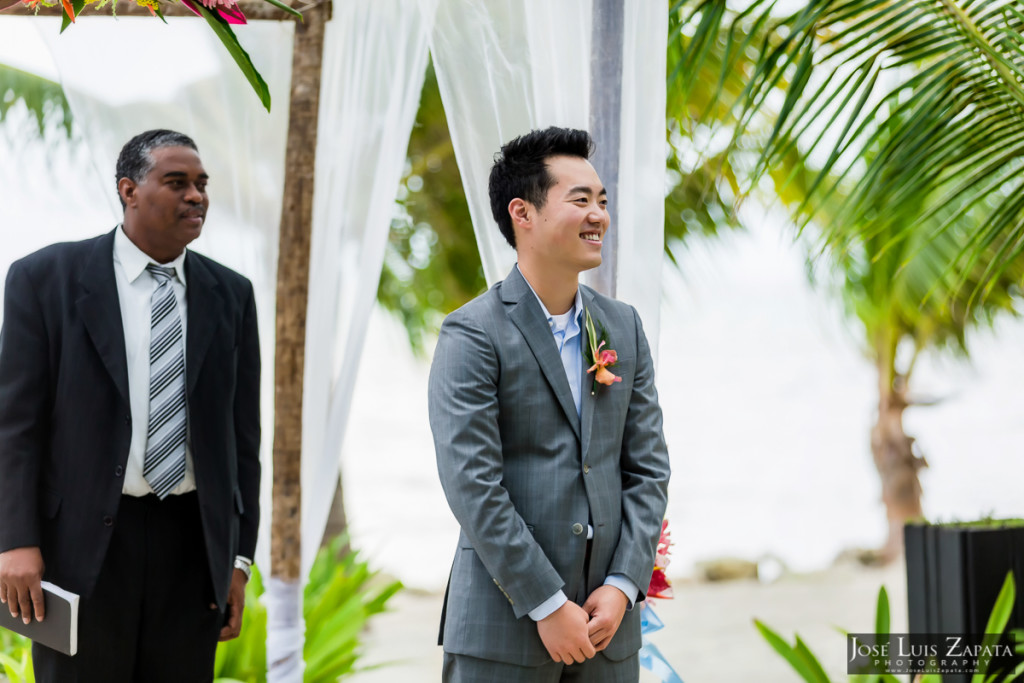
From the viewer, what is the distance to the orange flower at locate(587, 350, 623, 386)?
1.65m

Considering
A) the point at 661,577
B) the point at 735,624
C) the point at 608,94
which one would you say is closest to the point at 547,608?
the point at 661,577

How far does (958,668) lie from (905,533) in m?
0.52

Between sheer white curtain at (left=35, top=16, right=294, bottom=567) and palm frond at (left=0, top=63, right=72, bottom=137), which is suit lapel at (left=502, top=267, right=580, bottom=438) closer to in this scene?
sheer white curtain at (left=35, top=16, right=294, bottom=567)

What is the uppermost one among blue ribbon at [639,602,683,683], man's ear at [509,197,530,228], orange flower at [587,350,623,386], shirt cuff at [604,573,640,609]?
man's ear at [509,197,530,228]

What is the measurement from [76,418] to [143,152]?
56 cm

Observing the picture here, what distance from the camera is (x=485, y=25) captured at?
7.18ft

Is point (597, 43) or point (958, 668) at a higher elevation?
point (597, 43)

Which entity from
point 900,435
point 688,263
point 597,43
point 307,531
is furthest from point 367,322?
point 900,435

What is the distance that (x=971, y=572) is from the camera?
123 inches

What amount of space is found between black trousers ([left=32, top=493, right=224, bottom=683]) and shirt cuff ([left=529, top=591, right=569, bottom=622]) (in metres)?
0.79

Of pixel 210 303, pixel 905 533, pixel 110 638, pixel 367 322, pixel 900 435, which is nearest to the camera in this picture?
pixel 110 638

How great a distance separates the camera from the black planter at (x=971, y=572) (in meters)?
3.13

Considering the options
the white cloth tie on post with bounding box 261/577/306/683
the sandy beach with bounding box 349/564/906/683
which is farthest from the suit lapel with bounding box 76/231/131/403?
the sandy beach with bounding box 349/564/906/683

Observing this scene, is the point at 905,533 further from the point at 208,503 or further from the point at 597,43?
the point at 208,503
